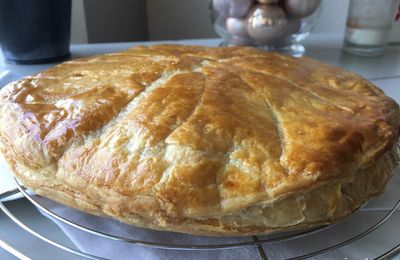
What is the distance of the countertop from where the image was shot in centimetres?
69

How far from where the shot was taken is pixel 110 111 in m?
0.72

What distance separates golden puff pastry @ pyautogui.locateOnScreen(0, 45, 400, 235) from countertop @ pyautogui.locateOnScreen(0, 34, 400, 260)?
0.25 ft

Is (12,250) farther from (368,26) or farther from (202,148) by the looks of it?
(368,26)

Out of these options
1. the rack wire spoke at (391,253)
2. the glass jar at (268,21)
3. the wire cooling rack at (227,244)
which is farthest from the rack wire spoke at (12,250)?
the glass jar at (268,21)

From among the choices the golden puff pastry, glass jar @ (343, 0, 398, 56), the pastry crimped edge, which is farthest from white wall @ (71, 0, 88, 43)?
the pastry crimped edge

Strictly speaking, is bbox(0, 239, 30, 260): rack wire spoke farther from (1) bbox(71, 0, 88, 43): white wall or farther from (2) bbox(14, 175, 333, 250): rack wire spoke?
(1) bbox(71, 0, 88, 43): white wall

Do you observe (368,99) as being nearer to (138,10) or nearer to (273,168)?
(273,168)

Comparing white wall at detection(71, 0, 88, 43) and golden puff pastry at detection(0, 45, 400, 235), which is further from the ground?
golden puff pastry at detection(0, 45, 400, 235)

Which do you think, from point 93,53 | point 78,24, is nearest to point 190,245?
point 93,53

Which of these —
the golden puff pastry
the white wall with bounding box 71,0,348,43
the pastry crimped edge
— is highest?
the golden puff pastry

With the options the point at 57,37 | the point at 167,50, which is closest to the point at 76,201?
the point at 167,50

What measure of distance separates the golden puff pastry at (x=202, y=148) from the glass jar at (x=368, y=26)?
0.84 meters

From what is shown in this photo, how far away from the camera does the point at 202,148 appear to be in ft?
2.06

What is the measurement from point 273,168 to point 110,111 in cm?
30
